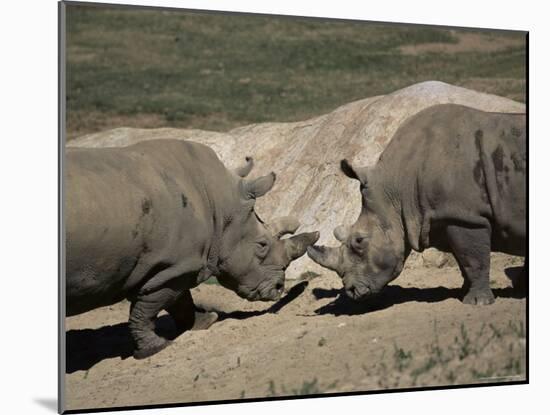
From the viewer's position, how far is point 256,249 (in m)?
11.3

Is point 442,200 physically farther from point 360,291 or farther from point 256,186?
point 256,186

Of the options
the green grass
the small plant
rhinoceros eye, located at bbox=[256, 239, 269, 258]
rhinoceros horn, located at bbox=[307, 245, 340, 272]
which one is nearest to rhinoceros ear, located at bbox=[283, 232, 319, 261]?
rhinoceros horn, located at bbox=[307, 245, 340, 272]

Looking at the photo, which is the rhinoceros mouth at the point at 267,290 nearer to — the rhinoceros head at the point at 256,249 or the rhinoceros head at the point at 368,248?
the rhinoceros head at the point at 256,249

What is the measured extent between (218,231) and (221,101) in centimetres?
303

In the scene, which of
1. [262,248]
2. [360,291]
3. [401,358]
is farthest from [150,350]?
[401,358]

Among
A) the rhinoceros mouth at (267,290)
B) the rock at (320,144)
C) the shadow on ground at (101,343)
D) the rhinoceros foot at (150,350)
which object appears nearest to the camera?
the shadow on ground at (101,343)

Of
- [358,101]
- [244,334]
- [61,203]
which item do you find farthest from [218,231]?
[358,101]

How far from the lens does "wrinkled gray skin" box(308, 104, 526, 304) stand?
11039mm

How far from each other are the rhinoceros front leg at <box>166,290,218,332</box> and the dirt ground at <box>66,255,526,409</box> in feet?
0.36

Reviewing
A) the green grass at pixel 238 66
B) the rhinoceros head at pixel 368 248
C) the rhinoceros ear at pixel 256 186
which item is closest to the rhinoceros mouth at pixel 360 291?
the rhinoceros head at pixel 368 248

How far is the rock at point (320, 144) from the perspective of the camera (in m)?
12.3

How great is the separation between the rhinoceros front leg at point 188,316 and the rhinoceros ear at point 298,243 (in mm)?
879

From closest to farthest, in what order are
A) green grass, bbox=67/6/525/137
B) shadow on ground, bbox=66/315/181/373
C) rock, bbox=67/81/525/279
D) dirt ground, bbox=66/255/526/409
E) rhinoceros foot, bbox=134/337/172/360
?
dirt ground, bbox=66/255/526/409, shadow on ground, bbox=66/315/181/373, rhinoceros foot, bbox=134/337/172/360, green grass, bbox=67/6/525/137, rock, bbox=67/81/525/279

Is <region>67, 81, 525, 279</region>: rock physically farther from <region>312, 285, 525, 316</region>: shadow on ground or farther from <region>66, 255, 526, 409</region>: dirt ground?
<region>66, 255, 526, 409</region>: dirt ground
